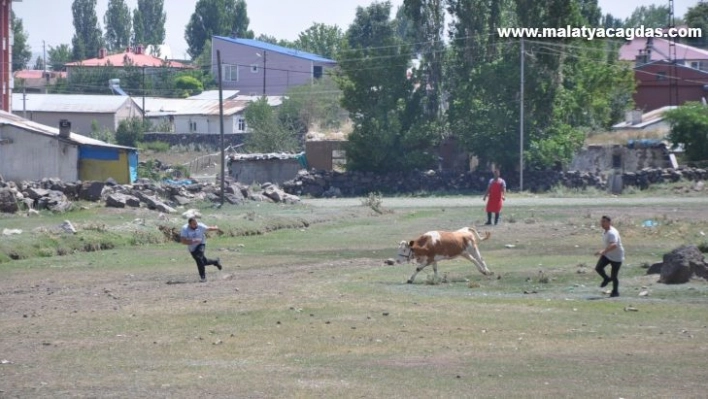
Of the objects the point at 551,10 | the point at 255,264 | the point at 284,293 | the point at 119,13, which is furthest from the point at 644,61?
the point at 119,13

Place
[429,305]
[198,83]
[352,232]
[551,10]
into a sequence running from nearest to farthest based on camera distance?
[429,305], [352,232], [551,10], [198,83]

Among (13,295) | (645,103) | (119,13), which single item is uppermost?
(119,13)

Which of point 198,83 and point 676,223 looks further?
point 198,83

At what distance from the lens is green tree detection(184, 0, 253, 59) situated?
520 feet

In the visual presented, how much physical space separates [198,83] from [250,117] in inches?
1304

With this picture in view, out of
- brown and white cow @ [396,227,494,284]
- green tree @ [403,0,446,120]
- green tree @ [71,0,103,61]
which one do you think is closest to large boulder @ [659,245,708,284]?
brown and white cow @ [396,227,494,284]

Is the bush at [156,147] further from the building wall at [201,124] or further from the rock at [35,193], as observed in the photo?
the rock at [35,193]

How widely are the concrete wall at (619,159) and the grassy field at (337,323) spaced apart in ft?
104

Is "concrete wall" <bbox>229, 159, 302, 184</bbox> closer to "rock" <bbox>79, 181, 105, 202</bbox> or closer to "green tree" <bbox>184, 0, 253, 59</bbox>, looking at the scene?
"rock" <bbox>79, 181, 105, 202</bbox>

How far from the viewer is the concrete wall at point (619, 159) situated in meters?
66.1

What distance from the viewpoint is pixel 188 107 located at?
106 meters

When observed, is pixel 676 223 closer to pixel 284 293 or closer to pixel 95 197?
pixel 284 293

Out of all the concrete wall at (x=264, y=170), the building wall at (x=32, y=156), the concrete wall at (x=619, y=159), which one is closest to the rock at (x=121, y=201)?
the building wall at (x=32, y=156)

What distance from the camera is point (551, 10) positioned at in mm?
67312
